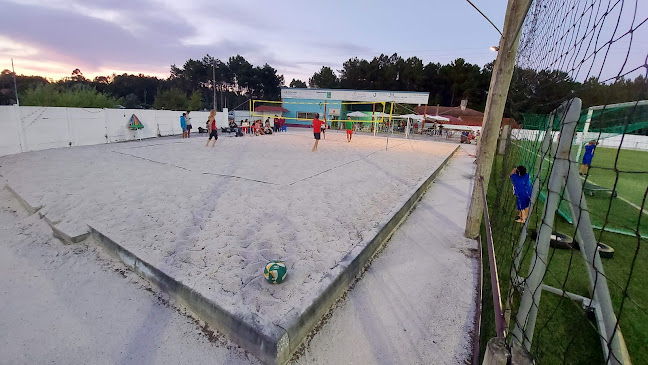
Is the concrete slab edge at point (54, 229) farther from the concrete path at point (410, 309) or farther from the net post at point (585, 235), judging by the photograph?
the net post at point (585, 235)

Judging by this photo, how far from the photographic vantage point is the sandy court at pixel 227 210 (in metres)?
2.93

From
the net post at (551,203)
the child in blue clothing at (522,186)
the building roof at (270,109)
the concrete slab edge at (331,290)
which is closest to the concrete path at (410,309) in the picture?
the concrete slab edge at (331,290)

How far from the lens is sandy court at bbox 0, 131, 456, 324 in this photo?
2926 mm

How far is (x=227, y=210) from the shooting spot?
4.63 metres

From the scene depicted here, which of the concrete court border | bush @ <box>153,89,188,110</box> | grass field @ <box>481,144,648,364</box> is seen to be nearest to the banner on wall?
the concrete court border

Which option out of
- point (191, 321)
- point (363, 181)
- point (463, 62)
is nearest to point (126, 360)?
point (191, 321)

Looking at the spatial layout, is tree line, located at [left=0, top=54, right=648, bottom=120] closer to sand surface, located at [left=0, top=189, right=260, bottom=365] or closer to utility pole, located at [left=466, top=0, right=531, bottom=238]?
utility pole, located at [left=466, top=0, right=531, bottom=238]

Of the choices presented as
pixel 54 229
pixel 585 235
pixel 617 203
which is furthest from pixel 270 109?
pixel 585 235

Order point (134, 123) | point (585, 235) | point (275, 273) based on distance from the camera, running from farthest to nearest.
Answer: point (134, 123) < point (275, 273) < point (585, 235)

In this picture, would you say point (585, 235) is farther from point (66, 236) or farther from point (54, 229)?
point (54, 229)

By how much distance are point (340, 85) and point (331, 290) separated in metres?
63.9

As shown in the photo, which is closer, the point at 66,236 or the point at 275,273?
the point at 275,273

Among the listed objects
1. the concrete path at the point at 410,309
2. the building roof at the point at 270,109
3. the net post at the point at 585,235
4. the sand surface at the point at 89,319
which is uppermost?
the building roof at the point at 270,109

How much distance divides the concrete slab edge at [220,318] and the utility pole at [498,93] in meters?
3.51
